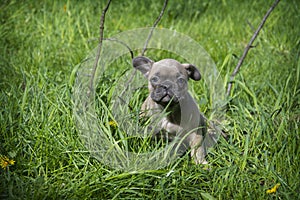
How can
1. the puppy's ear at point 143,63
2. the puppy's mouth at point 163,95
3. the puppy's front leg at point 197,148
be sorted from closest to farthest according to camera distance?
1. the puppy's mouth at point 163,95
2. the puppy's front leg at point 197,148
3. the puppy's ear at point 143,63

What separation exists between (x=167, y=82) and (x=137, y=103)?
0.63 metres

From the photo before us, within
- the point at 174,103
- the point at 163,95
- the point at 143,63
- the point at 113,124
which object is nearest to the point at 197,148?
the point at 174,103

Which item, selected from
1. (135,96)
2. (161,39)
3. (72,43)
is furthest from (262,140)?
(72,43)

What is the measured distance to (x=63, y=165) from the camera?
3074mm

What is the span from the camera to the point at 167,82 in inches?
122

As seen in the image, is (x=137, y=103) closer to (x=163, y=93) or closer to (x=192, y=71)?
(x=192, y=71)

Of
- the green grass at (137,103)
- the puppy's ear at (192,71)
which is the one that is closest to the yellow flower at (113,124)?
the green grass at (137,103)

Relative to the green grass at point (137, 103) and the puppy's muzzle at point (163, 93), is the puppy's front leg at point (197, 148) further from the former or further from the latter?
the puppy's muzzle at point (163, 93)

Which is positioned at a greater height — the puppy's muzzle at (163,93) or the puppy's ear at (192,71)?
the puppy's ear at (192,71)

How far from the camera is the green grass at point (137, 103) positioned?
2.87m

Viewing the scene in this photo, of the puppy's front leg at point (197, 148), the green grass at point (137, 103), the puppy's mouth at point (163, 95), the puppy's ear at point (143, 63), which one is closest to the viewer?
the green grass at point (137, 103)

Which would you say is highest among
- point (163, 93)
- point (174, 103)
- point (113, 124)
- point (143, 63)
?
point (143, 63)

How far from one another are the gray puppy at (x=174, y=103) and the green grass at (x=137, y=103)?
161mm

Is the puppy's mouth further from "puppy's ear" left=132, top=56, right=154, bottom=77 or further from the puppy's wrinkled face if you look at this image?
"puppy's ear" left=132, top=56, right=154, bottom=77
